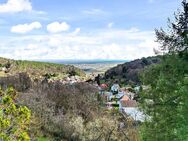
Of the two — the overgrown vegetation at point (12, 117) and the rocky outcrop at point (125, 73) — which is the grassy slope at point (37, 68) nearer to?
the rocky outcrop at point (125, 73)

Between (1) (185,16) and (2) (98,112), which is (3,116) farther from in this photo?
(2) (98,112)

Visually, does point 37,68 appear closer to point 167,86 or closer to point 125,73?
point 125,73

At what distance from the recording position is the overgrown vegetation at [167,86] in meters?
14.4

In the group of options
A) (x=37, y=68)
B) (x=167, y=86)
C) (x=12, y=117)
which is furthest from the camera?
(x=37, y=68)

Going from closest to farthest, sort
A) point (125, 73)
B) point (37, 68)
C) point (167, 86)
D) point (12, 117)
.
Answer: point (12, 117) → point (167, 86) → point (125, 73) → point (37, 68)

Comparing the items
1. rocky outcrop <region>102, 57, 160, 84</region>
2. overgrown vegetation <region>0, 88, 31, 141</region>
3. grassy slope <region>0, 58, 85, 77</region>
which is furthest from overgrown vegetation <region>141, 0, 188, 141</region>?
grassy slope <region>0, 58, 85, 77</region>

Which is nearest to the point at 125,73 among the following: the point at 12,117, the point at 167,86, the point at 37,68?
the point at 37,68

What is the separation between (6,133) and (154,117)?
641cm

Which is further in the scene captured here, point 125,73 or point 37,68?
point 37,68

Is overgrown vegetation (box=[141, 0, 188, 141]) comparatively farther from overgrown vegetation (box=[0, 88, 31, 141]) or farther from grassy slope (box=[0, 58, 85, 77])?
grassy slope (box=[0, 58, 85, 77])

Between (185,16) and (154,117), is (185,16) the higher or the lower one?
the higher one

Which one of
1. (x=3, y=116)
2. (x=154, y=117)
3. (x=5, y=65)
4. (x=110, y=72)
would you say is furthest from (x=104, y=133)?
(x=5, y=65)

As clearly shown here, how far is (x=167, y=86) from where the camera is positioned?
14.9 meters

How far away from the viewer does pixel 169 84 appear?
14.9 metres
